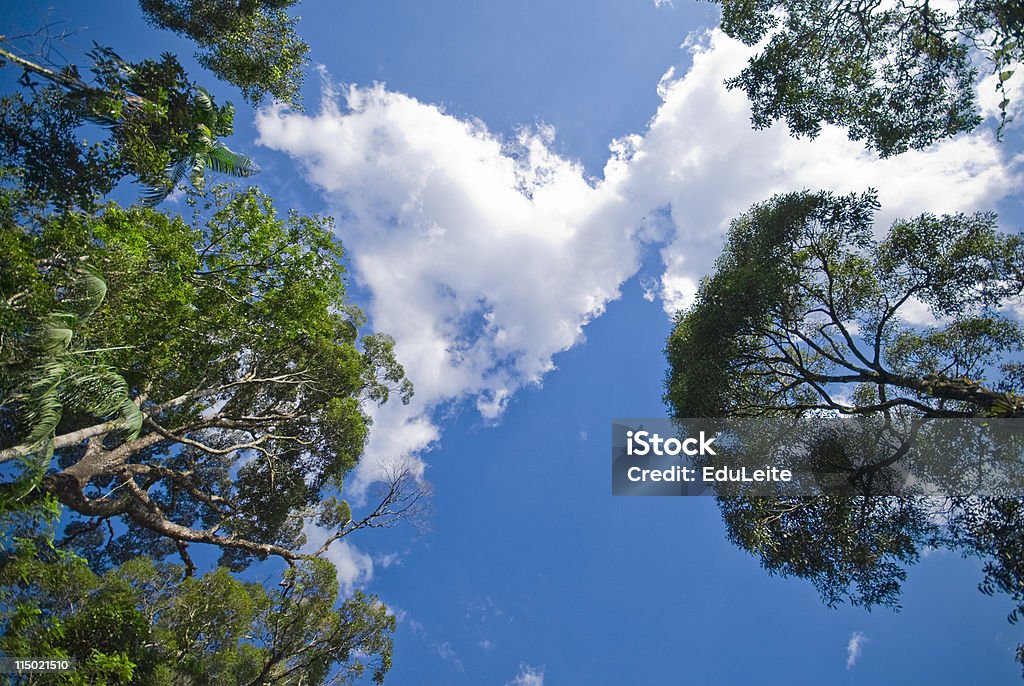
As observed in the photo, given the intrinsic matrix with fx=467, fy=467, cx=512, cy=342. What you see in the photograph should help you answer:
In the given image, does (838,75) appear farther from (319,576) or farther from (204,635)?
(204,635)

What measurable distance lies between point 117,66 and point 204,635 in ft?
37.2

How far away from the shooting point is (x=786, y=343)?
34.7ft

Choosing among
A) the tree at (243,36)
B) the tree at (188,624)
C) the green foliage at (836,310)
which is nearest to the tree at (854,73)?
the green foliage at (836,310)

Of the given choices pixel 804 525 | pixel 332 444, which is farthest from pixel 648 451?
pixel 332 444

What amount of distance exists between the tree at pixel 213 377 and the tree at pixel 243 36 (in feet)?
8.05

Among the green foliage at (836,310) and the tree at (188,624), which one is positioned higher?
the green foliage at (836,310)

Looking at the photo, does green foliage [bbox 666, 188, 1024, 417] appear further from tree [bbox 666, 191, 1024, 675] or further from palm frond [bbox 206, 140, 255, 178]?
palm frond [bbox 206, 140, 255, 178]

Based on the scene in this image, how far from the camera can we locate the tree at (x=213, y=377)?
27.6 ft

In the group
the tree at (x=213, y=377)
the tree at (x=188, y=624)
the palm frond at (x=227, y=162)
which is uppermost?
the palm frond at (x=227, y=162)

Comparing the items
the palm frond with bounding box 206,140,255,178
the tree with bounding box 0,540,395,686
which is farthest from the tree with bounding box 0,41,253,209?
the tree with bounding box 0,540,395,686

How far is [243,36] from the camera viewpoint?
8.98 m

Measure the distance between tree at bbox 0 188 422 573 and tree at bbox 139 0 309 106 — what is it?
8.05 feet

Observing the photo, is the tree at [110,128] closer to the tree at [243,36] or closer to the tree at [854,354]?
the tree at [243,36]

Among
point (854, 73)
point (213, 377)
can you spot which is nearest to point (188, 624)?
point (213, 377)
